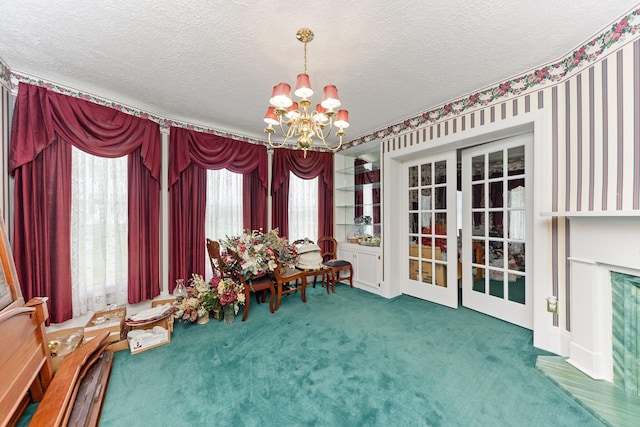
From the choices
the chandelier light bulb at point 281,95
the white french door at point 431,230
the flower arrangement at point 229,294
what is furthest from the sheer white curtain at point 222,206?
the white french door at point 431,230

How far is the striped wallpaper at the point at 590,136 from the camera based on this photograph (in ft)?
5.28

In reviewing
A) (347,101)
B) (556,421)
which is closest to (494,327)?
(556,421)

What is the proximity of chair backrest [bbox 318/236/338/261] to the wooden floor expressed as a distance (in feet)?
9.58

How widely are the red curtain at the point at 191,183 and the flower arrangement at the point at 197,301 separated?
475mm

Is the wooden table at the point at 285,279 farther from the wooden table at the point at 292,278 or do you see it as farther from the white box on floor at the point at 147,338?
the white box on floor at the point at 147,338

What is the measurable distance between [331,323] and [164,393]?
1599 mm

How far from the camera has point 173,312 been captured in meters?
2.52

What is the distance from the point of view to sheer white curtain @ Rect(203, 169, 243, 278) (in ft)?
11.4

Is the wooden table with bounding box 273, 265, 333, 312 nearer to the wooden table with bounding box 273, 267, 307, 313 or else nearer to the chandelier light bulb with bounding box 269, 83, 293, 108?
the wooden table with bounding box 273, 267, 307, 313

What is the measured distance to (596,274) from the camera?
1.76 m

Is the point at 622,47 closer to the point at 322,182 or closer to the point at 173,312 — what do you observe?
the point at 322,182

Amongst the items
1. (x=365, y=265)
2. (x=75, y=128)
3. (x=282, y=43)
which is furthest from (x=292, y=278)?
(x=75, y=128)

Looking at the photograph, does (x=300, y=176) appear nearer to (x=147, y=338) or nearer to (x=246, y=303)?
(x=246, y=303)

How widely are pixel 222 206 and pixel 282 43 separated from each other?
97.7 inches
